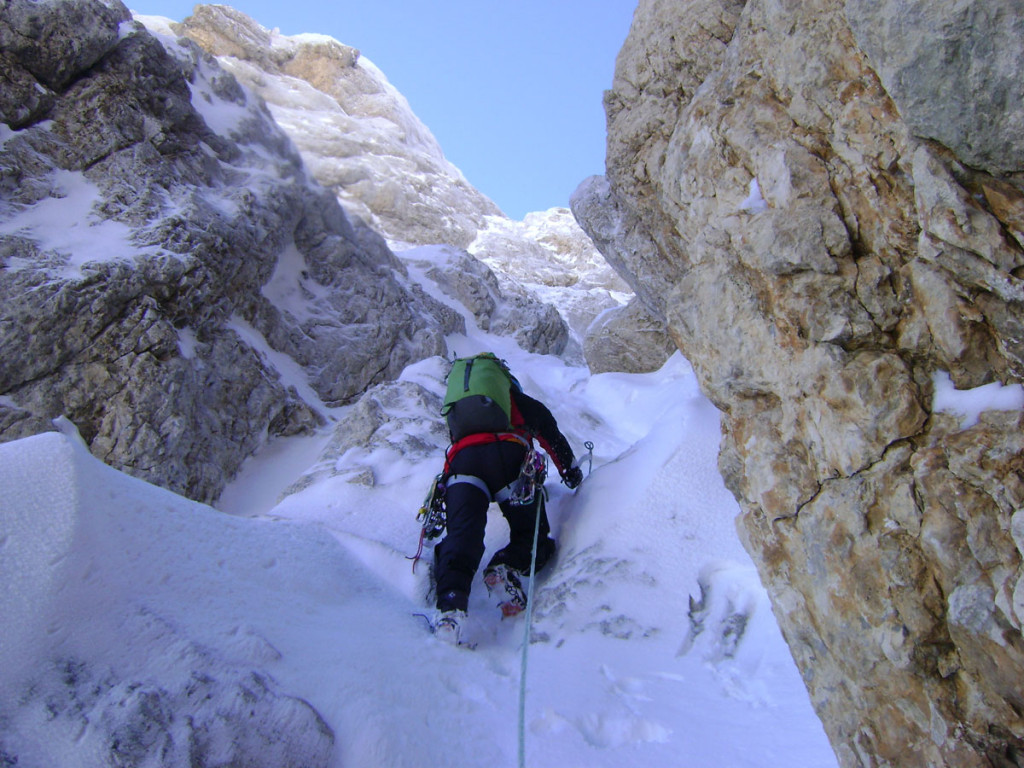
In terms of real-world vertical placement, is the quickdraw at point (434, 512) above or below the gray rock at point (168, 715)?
above

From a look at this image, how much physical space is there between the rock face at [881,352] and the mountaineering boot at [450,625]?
1671mm

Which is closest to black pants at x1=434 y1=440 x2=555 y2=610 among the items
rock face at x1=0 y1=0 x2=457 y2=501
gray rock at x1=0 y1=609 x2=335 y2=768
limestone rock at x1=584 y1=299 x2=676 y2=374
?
gray rock at x1=0 y1=609 x2=335 y2=768

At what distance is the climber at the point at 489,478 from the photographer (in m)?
3.88

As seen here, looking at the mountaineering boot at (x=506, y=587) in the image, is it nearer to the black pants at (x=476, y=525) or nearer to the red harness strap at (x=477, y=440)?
the black pants at (x=476, y=525)

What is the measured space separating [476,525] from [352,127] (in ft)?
140

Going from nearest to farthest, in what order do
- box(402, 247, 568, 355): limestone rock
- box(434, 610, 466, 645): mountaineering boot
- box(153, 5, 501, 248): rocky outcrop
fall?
box(434, 610, 466, 645): mountaineering boot, box(402, 247, 568, 355): limestone rock, box(153, 5, 501, 248): rocky outcrop

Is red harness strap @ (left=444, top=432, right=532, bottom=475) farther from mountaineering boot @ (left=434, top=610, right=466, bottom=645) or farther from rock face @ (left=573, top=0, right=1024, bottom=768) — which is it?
rock face @ (left=573, top=0, right=1024, bottom=768)

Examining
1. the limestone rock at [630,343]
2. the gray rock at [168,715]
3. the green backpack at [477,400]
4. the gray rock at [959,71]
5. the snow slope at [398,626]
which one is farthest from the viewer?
the limestone rock at [630,343]

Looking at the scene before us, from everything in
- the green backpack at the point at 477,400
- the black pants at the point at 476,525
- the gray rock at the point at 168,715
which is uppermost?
the green backpack at the point at 477,400

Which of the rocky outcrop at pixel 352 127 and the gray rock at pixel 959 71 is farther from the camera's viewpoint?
the rocky outcrop at pixel 352 127

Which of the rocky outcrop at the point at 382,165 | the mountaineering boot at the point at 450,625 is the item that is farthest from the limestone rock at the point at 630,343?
the rocky outcrop at the point at 382,165

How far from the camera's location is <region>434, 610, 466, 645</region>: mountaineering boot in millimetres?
3451

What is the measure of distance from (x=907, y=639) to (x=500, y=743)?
5.36 feet

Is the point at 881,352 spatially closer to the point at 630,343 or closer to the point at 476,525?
the point at 476,525
